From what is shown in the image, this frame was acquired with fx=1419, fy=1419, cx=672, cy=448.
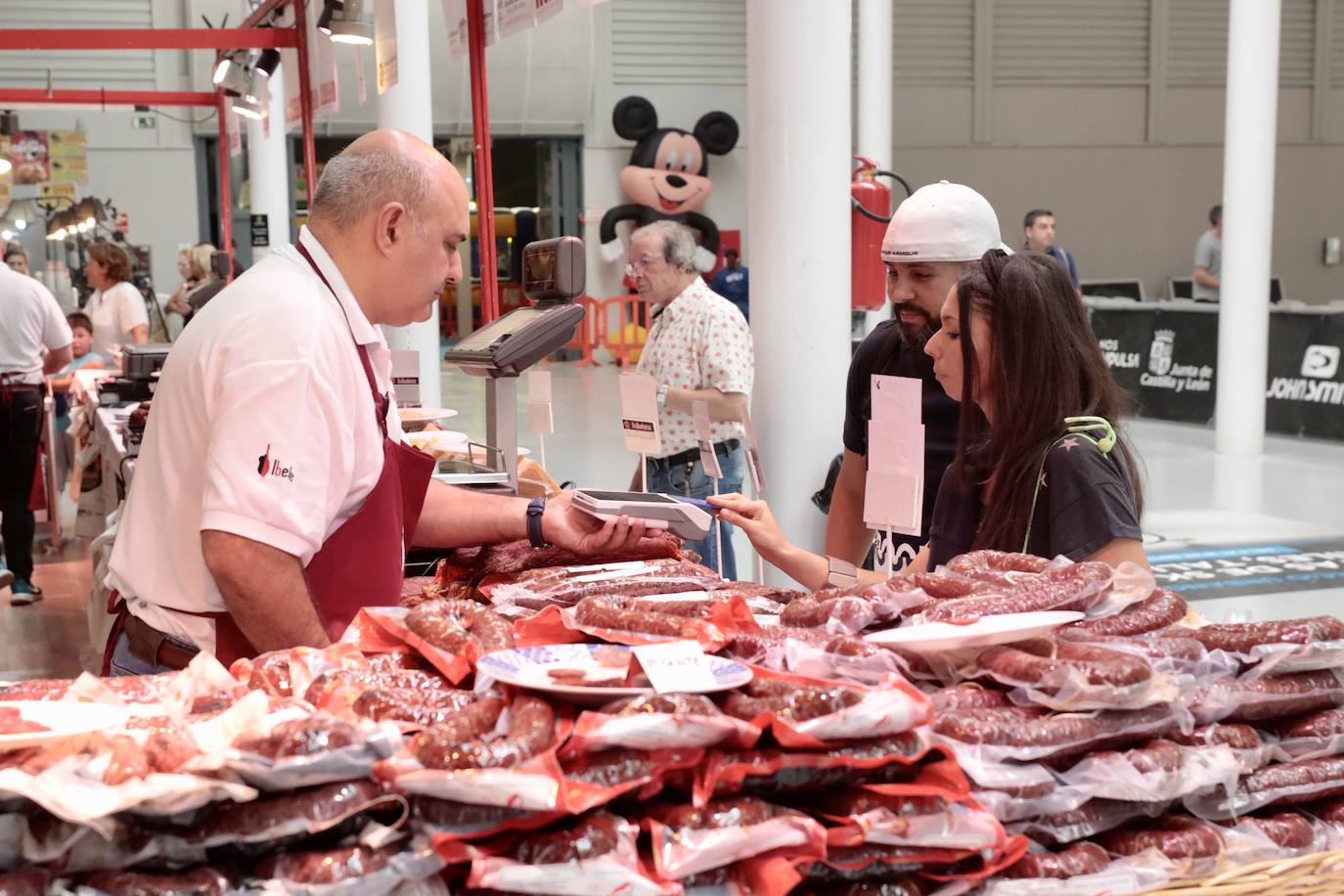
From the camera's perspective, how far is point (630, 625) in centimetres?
167

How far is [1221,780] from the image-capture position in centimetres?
150

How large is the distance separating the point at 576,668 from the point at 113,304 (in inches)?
374

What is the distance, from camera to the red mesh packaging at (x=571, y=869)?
49.7 inches

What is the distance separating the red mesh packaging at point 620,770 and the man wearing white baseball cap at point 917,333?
5.13 feet

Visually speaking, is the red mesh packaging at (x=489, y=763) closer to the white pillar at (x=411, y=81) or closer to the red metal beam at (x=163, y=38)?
the white pillar at (x=411, y=81)

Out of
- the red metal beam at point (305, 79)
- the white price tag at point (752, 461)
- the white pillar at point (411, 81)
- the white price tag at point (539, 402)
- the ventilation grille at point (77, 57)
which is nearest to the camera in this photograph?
the white price tag at point (752, 461)

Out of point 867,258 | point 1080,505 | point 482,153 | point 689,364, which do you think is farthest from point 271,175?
point 1080,505

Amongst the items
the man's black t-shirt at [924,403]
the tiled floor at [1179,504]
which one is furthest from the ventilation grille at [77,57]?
the man's black t-shirt at [924,403]

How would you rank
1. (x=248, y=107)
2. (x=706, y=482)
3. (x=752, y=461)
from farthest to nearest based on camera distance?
(x=248, y=107)
(x=706, y=482)
(x=752, y=461)

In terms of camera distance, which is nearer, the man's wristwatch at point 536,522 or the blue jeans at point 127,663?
the blue jeans at point 127,663

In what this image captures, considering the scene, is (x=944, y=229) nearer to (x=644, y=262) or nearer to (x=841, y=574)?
(x=841, y=574)

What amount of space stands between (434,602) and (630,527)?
2.80 ft

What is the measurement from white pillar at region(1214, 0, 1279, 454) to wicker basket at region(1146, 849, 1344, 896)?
31.1 ft

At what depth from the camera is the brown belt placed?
2.32m
